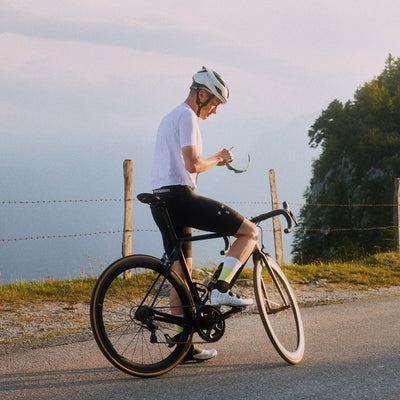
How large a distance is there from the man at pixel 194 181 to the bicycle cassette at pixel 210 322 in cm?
12

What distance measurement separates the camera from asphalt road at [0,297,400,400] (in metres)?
3.77

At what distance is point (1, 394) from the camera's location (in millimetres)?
3859

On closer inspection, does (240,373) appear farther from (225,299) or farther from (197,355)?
(225,299)

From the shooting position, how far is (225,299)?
4.17 metres

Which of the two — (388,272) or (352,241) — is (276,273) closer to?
(388,272)

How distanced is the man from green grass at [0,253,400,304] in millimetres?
4285

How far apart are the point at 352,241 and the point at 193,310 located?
37040 mm

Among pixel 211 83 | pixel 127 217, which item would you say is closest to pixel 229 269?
pixel 211 83

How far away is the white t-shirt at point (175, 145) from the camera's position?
4219 mm

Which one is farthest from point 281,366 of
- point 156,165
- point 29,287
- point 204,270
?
point 204,270

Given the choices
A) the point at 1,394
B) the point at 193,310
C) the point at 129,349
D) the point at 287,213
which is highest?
the point at 287,213

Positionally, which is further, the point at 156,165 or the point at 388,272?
the point at 388,272

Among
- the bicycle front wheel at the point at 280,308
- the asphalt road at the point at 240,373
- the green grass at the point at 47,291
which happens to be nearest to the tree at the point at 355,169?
the green grass at the point at 47,291

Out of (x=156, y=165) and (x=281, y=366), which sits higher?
(x=156, y=165)
